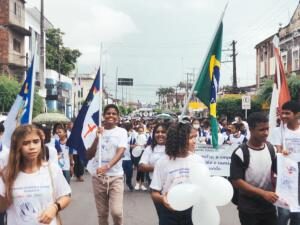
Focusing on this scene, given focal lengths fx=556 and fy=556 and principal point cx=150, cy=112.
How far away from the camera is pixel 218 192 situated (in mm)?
4410

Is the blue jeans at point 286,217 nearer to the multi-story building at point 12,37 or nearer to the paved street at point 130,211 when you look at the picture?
the paved street at point 130,211

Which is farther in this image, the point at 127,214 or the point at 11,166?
the point at 127,214

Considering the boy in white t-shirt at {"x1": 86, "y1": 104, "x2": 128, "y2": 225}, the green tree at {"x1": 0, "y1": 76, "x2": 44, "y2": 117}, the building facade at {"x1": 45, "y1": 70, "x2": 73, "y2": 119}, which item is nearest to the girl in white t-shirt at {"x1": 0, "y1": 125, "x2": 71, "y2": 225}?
the boy in white t-shirt at {"x1": 86, "y1": 104, "x2": 128, "y2": 225}

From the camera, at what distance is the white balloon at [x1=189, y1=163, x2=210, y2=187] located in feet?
14.9

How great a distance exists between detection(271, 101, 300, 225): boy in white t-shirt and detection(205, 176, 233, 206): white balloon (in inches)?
67.6

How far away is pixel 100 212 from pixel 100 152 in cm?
76

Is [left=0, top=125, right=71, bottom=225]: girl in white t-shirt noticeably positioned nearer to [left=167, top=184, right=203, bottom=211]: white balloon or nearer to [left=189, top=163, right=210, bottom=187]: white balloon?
[left=167, top=184, right=203, bottom=211]: white balloon

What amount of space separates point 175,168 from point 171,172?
50mm

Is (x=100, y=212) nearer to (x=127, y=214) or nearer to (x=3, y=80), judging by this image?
(x=127, y=214)

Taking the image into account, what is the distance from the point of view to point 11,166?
4.09m

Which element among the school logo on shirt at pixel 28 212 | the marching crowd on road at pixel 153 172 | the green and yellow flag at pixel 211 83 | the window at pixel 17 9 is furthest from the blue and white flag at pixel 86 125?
the window at pixel 17 9

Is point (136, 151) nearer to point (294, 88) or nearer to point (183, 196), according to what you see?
point (183, 196)

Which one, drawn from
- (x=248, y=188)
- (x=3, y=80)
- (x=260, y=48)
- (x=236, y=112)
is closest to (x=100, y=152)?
(x=248, y=188)

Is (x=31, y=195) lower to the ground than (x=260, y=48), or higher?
lower
